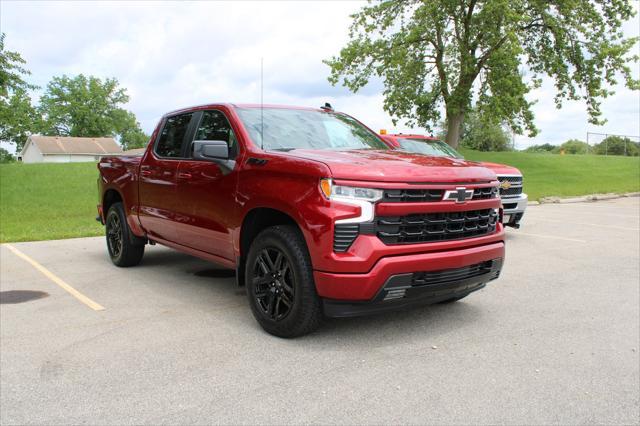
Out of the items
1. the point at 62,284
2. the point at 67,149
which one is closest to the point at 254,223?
the point at 62,284

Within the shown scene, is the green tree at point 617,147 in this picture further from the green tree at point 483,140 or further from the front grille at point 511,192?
the front grille at point 511,192

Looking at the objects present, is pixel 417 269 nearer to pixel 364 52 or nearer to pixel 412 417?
pixel 412 417

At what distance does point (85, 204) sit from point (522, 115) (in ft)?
66.6

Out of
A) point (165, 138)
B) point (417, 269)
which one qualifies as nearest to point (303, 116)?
point (165, 138)

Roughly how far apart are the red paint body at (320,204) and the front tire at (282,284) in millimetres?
141

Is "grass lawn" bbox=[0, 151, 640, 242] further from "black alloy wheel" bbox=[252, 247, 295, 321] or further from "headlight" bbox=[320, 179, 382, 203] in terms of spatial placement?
"headlight" bbox=[320, 179, 382, 203]

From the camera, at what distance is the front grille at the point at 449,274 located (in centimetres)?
395

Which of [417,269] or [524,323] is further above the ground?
[417,269]

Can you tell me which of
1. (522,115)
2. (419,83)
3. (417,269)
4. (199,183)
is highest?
(419,83)

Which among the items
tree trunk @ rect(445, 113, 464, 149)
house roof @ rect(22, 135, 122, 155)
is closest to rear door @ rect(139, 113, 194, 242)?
tree trunk @ rect(445, 113, 464, 149)

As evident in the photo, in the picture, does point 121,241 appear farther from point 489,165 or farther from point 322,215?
point 489,165

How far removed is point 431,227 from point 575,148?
67.0 metres

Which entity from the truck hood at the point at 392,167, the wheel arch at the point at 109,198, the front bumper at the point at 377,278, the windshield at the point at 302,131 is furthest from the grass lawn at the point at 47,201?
the front bumper at the point at 377,278

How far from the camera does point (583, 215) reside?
1430 centimetres
